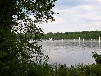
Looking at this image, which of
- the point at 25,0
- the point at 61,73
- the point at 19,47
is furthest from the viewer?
the point at 61,73

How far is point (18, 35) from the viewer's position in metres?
12.2

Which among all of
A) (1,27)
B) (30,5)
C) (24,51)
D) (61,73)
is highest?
(30,5)

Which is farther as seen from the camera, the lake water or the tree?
the lake water

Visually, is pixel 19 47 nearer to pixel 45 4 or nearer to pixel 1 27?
pixel 1 27

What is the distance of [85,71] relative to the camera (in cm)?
1305

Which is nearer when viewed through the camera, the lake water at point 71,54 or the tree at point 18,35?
the tree at point 18,35

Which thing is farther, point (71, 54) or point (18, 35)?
point (71, 54)

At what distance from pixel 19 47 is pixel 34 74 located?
57.3 inches

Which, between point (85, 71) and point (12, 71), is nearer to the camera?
point (12, 71)

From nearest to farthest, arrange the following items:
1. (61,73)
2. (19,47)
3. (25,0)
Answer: (19,47) → (25,0) → (61,73)

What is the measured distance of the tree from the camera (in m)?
10.6

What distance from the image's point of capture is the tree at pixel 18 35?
10602mm

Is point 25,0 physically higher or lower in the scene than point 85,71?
higher

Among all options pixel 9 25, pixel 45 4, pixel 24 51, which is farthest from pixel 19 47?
pixel 45 4
